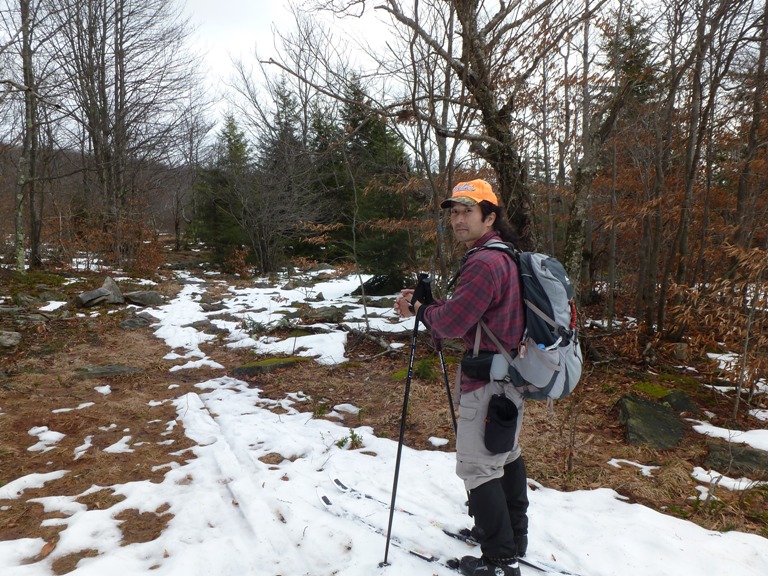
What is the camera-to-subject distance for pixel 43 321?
856 cm

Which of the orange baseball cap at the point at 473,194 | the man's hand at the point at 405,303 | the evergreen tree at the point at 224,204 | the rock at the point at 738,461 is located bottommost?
the rock at the point at 738,461

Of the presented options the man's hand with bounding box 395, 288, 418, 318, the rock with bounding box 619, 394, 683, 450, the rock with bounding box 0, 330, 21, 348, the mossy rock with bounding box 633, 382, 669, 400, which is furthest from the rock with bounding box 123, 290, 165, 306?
the mossy rock with bounding box 633, 382, 669, 400

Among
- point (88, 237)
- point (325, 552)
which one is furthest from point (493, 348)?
point (88, 237)

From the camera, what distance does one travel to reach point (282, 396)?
5789 mm

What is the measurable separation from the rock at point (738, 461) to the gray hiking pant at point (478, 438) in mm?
3018

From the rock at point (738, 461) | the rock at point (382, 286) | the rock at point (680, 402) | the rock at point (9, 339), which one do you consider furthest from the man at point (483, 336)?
the rock at point (382, 286)

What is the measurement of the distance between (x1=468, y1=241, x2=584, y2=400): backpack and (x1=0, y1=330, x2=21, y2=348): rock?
8.95 m

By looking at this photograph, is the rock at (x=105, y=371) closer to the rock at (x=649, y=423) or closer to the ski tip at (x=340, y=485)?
the ski tip at (x=340, y=485)

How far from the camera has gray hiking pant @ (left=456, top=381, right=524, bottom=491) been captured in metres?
2.21

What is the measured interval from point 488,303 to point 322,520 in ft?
7.12

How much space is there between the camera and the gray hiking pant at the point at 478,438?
7.24 feet

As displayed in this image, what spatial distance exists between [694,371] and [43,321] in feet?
42.3

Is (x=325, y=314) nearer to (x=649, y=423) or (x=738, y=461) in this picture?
(x=649, y=423)

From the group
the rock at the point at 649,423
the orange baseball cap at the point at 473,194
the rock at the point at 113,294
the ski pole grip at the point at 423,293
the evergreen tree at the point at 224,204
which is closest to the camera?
the orange baseball cap at the point at 473,194
